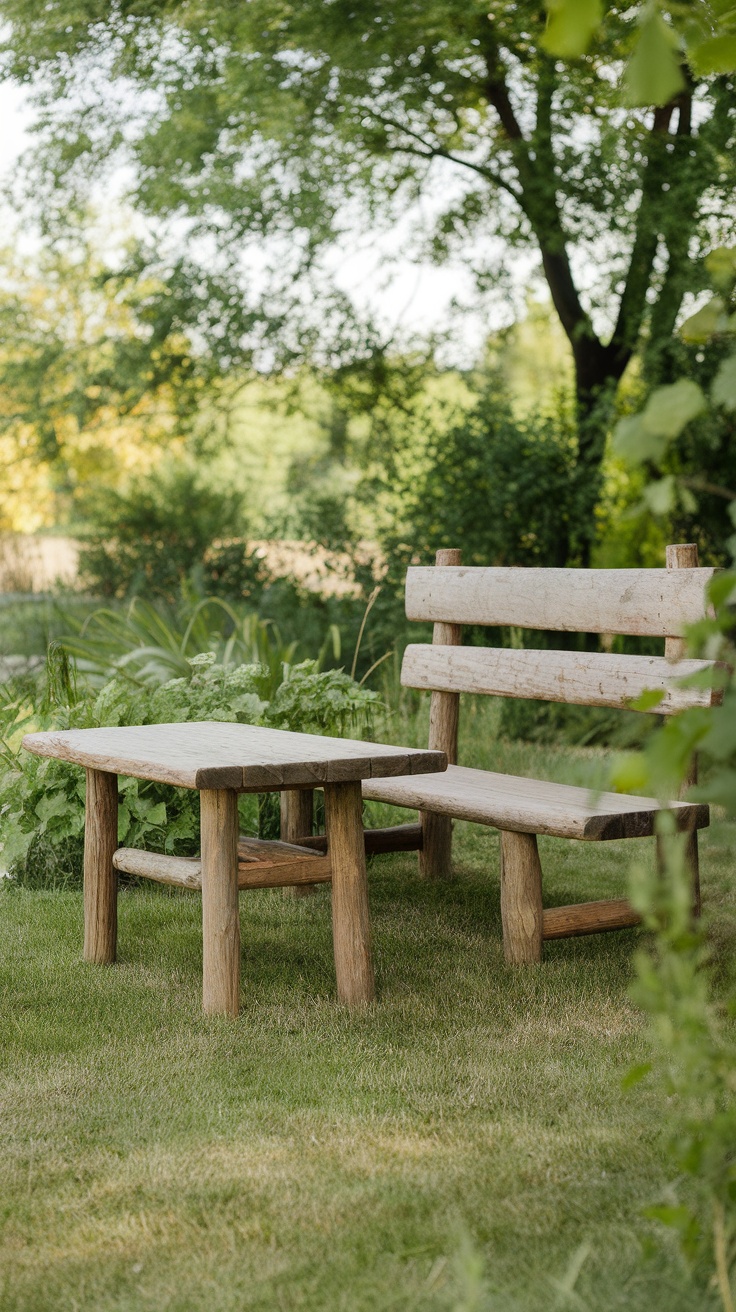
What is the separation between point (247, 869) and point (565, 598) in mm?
1461

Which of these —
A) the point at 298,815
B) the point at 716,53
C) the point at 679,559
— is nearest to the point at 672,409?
the point at 716,53

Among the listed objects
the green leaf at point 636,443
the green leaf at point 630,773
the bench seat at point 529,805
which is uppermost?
the green leaf at point 636,443

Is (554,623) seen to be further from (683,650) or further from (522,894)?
(522,894)

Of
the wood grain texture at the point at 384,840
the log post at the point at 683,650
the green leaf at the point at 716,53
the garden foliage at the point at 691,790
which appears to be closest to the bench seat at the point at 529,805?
the log post at the point at 683,650

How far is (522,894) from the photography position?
11.8 ft

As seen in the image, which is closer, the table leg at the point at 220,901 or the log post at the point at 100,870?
the table leg at the point at 220,901

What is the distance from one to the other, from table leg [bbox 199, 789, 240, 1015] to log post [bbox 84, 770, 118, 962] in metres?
0.60

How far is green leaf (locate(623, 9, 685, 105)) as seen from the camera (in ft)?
4.24

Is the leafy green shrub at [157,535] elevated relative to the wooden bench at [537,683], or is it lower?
elevated

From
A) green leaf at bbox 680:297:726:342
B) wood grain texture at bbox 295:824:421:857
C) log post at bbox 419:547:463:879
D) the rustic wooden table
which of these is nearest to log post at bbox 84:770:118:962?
the rustic wooden table

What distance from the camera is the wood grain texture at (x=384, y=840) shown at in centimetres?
438

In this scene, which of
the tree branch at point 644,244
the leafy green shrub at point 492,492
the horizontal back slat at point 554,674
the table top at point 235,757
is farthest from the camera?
the leafy green shrub at point 492,492

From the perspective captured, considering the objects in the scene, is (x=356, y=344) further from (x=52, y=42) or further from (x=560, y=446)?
(x=52, y=42)

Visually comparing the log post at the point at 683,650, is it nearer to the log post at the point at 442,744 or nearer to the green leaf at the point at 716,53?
the log post at the point at 442,744
